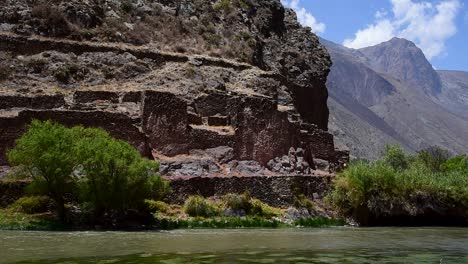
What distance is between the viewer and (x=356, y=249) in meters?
24.8

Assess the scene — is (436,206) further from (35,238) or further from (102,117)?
(35,238)

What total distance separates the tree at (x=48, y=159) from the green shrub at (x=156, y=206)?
5066mm

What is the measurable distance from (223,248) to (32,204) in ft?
54.4

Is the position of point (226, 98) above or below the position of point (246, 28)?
below

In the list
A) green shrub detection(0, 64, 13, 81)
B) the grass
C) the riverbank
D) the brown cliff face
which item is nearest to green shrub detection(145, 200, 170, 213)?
the riverbank

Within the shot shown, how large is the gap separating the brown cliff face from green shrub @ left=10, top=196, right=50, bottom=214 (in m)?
5.63

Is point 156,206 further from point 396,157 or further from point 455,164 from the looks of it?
point 396,157

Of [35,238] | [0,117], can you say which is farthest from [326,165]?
[35,238]

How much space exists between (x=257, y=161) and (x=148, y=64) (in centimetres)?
1871

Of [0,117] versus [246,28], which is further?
[246,28]

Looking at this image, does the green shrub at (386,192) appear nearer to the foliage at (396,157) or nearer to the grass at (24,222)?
the grass at (24,222)

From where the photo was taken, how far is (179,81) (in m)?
58.1

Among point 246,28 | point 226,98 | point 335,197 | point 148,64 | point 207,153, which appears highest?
point 246,28

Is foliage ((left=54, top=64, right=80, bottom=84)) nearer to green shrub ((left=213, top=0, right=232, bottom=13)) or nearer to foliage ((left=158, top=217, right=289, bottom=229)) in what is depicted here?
foliage ((left=158, top=217, right=289, bottom=229))
